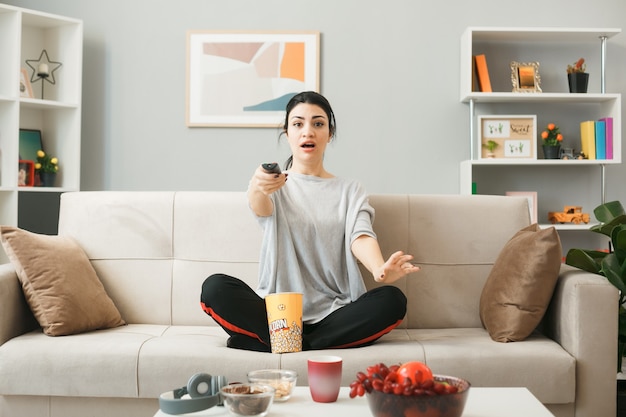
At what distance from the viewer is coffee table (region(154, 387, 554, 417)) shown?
4.54 feet

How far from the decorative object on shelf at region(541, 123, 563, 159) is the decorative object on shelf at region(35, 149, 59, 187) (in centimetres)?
265

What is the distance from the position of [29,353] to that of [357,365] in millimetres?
967

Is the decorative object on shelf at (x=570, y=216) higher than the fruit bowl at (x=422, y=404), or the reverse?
the decorative object on shelf at (x=570, y=216)

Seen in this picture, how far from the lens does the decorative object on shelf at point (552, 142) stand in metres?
3.77

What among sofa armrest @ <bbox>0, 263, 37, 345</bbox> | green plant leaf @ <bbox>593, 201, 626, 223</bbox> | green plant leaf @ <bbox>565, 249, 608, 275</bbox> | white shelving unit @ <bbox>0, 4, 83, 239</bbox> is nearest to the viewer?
sofa armrest @ <bbox>0, 263, 37, 345</bbox>

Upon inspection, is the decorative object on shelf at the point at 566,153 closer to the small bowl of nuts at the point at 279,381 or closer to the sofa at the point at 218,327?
the sofa at the point at 218,327

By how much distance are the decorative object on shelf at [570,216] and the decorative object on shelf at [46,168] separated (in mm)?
2699

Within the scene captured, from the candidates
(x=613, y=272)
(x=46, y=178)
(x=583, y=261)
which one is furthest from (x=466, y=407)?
(x=46, y=178)

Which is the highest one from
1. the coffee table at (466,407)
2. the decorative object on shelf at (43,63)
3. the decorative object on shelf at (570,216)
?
the decorative object on shelf at (43,63)

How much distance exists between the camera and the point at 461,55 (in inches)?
153

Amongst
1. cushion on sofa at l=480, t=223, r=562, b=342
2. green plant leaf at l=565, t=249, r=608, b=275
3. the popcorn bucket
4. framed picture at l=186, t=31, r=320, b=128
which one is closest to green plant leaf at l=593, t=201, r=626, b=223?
green plant leaf at l=565, t=249, r=608, b=275

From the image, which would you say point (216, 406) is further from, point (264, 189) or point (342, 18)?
point (342, 18)

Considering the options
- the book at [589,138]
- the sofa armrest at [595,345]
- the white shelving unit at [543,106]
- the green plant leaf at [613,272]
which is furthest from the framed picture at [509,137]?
the sofa armrest at [595,345]

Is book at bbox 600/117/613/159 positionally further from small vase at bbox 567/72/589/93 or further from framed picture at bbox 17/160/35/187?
framed picture at bbox 17/160/35/187
